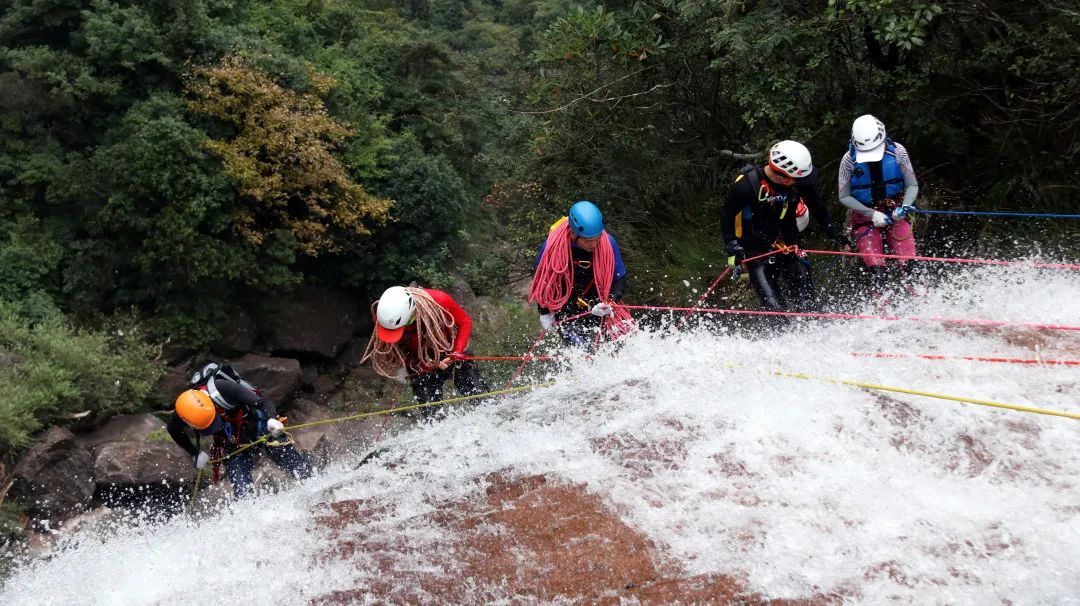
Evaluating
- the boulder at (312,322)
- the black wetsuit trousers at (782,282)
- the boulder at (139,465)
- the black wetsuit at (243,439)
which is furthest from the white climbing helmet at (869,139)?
the boulder at (312,322)

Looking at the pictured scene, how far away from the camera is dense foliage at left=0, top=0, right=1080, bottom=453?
761cm

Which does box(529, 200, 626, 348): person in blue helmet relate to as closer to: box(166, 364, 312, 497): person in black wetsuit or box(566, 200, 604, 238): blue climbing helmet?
box(566, 200, 604, 238): blue climbing helmet

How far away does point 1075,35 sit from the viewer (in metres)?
6.36

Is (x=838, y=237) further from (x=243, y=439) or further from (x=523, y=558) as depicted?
(x=243, y=439)

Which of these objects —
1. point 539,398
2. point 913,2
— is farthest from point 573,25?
point 539,398

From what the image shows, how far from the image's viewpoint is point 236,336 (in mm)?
14570

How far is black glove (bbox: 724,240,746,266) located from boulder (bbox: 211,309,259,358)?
10702mm

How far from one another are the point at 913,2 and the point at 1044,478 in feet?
13.9

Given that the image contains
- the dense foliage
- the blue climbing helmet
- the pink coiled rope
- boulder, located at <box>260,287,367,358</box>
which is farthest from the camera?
boulder, located at <box>260,287,367,358</box>

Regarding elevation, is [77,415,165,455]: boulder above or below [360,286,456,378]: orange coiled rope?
below

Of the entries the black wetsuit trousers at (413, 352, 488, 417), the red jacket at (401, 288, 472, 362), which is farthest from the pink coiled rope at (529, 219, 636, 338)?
the black wetsuit trousers at (413, 352, 488, 417)

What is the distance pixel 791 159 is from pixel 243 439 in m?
4.48

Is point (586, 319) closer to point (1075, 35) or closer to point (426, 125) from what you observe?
point (1075, 35)

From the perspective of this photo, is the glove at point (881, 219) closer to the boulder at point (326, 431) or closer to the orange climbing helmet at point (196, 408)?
the orange climbing helmet at point (196, 408)
